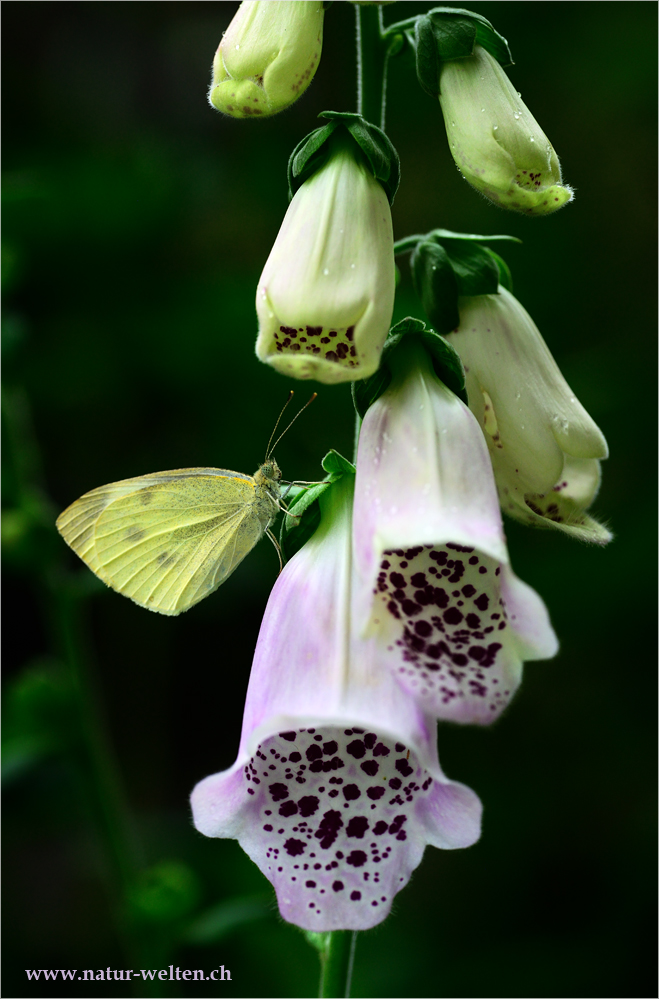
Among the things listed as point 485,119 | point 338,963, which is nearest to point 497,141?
point 485,119

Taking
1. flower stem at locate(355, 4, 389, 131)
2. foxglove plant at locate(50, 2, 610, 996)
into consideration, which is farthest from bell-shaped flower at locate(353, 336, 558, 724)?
flower stem at locate(355, 4, 389, 131)

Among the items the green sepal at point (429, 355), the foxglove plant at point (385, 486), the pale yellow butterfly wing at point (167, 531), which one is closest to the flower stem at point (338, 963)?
the foxglove plant at point (385, 486)

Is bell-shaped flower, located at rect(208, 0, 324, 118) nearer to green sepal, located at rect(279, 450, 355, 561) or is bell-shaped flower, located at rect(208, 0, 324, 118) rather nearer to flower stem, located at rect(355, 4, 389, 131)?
flower stem, located at rect(355, 4, 389, 131)

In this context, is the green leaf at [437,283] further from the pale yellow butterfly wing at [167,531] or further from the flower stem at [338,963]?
the flower stem at [338,963]

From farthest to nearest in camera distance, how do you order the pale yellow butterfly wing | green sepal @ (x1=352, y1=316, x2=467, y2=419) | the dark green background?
the dark green background < the pale yellow butterfly wing < green sepal @ (x1=352, y1=316, x2=467, y2=419)

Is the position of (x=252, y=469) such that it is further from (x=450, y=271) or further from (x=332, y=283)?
(x=332, y=283)

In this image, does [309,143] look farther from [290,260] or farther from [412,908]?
[412,908]
